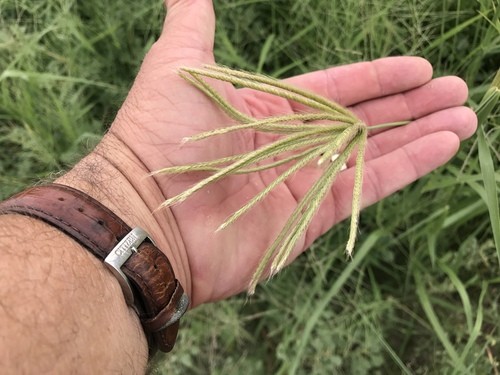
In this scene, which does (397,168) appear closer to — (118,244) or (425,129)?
(425,129)

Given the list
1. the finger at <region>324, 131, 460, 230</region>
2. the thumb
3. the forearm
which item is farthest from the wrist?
the finger at <region>324, 131, 460, 230</region>

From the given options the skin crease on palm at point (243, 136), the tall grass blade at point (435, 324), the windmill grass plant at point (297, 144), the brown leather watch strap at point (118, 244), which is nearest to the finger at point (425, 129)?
the skin crease on palm at point (243, 136)

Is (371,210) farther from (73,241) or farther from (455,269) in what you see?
(73,241)

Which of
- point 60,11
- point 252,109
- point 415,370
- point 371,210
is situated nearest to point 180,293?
point 252,109

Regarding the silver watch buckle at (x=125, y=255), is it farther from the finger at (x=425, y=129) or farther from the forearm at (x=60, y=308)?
the finger at (x=425, y=129)

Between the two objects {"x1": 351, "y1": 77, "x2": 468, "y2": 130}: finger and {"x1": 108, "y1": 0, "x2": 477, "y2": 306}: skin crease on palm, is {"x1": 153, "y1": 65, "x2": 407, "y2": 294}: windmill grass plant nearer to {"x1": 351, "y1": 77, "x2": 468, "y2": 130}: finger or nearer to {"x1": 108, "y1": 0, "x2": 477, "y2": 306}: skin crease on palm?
{"x1": 108, "y1": 0, "x2": 477, "y2": 306}: skin crease on palm

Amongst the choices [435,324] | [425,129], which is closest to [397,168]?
[425,129]
